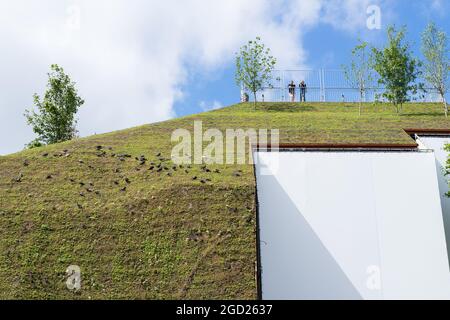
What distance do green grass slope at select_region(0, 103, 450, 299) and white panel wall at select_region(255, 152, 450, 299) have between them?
130cm

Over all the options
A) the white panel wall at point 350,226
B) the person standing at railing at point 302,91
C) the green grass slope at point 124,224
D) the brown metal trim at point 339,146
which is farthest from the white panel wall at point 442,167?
the person standing at railing at point 302,91

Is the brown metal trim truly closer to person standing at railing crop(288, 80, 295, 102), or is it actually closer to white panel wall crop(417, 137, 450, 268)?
white panel wall crop(417, 137, 450, 268)

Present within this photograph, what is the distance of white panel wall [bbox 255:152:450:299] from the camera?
21.4 metres

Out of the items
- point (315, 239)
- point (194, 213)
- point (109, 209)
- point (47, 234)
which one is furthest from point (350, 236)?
point (47, 234)

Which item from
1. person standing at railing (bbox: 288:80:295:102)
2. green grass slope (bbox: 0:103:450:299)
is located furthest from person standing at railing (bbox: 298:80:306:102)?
green grass slope (bbox: 0:103:450:299)

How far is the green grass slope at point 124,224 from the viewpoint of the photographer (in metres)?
19.6

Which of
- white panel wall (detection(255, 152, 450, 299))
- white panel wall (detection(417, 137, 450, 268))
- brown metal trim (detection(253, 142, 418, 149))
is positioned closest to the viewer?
white panel wall (detection(255, 152, 450, 299))

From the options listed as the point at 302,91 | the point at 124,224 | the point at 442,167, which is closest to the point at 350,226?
the point at 442,167

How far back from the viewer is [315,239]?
22219mm

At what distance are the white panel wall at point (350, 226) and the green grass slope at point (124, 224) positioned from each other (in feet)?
4.27

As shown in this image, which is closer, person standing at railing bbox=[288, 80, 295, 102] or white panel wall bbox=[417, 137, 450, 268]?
white panel wall bbox=[417, 137, 450, 268]

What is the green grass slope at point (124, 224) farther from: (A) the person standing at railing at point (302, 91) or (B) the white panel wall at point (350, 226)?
(A) the person standing at railing at point (302, 91)

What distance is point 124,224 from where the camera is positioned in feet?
71.4
